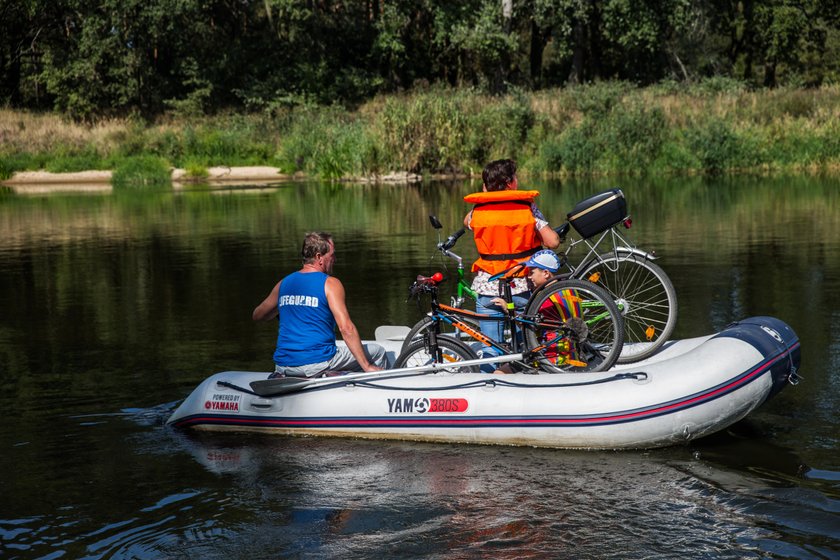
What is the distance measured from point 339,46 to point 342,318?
47490 mm

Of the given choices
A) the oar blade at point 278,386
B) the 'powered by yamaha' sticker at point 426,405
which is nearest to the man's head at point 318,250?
the oar blade at point 278,386

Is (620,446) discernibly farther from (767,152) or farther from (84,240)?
(767,152)

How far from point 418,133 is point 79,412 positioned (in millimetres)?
26881

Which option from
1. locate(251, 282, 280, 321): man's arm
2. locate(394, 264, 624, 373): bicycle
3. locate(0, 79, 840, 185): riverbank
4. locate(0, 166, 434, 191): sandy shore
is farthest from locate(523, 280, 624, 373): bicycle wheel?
locate(0, 166, 434, 191): sandy shore

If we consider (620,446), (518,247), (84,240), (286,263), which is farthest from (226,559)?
(84,240)

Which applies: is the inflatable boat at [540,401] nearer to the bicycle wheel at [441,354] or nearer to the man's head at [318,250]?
the bicycle wheel at [441,354]

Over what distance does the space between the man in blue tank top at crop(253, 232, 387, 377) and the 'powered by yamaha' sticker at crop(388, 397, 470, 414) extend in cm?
39

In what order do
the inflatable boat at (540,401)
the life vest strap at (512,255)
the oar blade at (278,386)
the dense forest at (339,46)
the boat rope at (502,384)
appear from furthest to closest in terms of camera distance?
the dense forest at (339,46), the life vest strap at (512,255), the oar blade at (278,386), the boat rope at (502,384), the inflatable boat at (540,401)

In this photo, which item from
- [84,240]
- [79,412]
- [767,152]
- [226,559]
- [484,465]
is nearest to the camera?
[226,559]

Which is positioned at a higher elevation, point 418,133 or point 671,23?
point 671,23

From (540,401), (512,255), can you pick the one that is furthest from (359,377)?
(512,255)

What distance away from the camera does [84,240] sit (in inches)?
817

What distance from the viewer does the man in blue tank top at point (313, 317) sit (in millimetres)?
7527

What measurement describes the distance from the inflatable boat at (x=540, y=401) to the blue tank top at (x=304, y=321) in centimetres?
23
